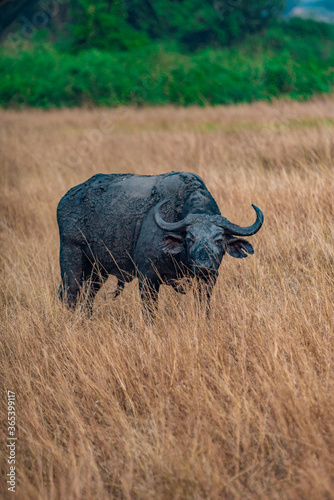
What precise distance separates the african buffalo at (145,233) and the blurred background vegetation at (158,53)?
1167cm

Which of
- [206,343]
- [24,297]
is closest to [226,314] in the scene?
[206,343]

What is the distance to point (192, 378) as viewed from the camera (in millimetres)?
3039

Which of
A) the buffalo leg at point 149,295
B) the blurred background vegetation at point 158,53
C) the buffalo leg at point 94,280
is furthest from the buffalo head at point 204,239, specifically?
the blurred background vegetation at point 158,53

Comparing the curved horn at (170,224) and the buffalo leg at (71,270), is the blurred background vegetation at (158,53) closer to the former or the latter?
the buffalo leg at (71,270)

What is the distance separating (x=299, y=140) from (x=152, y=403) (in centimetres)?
695

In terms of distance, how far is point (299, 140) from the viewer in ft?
29.0

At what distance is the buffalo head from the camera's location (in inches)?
144

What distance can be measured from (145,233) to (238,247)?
80cm

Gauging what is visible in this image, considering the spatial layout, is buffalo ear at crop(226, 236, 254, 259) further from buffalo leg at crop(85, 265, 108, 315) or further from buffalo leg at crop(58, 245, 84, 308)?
buffalo leg at crop(58, 245, 84, 308)

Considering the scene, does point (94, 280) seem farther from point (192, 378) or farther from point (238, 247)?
point (192, 378)

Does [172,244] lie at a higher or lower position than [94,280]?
higher

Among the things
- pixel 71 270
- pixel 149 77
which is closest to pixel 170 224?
pixel 71 270

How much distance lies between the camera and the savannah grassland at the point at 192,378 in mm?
2398

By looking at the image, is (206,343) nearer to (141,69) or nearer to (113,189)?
(113,189)
